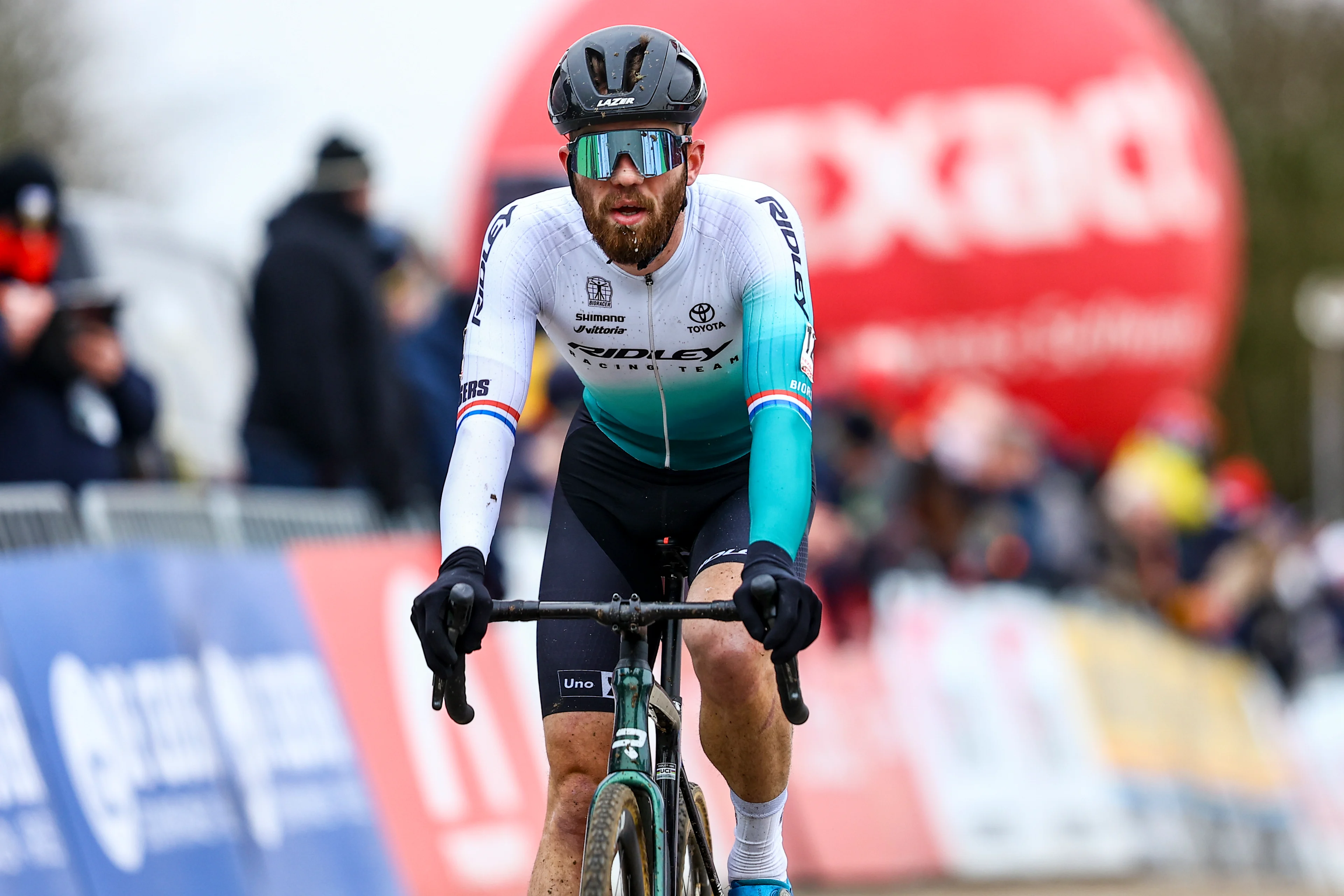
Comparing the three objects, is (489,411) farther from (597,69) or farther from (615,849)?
(615,849)

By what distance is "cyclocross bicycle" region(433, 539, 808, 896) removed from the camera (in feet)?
15.2

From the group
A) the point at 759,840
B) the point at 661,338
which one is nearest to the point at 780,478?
the point at 661,338

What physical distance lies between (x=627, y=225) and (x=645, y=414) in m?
0.66

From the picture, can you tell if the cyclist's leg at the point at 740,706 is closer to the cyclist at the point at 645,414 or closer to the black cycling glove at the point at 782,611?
the cyclist at the point at 645,414

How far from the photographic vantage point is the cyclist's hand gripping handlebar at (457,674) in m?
4.70

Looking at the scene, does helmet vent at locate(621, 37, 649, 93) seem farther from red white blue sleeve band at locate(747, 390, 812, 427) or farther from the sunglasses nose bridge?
red white blue sleeve band at locate(747, 390, 812, 427)

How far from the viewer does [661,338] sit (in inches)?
214

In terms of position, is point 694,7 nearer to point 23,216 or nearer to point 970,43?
point 970,43

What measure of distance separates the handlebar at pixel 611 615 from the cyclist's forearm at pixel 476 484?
10.9 inches

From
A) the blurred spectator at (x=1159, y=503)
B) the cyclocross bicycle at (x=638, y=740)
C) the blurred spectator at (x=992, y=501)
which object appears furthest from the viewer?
the blurred spectator at (x=1159, y=503)

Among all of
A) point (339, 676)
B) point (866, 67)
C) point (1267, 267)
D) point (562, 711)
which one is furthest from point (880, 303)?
point (1267, 267)

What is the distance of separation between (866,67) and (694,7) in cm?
183

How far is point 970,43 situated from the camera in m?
19.5

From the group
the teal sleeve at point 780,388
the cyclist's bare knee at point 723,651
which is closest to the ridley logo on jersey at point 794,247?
the teal sleeve at point 780,388
